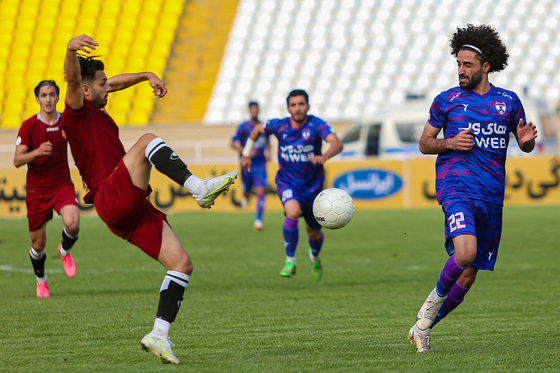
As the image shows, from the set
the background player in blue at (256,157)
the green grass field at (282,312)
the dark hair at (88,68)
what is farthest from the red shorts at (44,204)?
the background player in blue at (256,157)

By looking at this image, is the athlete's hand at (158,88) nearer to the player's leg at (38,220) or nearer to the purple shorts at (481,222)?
the purple shorts at (481,222)

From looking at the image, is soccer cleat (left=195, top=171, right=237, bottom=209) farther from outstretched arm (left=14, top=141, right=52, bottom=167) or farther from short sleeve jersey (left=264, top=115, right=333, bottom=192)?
short sleeve jersey (left=264, top=115, right=333, bottom=192)

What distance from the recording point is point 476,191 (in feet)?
16.0

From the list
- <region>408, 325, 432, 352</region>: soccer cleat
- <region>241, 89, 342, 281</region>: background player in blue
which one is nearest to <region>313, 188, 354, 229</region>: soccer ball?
<region>408, 325, 432, 352</region>: soccer cleat

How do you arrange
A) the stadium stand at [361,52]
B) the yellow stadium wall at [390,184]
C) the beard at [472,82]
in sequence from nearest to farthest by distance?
the beard at [472,82] → the yellow stadium wall at [390,184] → the stadium stand at [361,52]

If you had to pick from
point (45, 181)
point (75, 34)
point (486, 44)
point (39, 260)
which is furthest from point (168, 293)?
point (75, 34)

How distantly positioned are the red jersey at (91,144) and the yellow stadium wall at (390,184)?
1479 cm

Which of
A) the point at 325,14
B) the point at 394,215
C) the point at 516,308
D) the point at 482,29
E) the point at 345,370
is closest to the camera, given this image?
the point at 345,370

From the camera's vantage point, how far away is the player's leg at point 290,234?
8.58 m

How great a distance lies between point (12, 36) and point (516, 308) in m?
26.3

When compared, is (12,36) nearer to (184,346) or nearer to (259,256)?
(259,256)

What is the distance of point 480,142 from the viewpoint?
16.2 ft

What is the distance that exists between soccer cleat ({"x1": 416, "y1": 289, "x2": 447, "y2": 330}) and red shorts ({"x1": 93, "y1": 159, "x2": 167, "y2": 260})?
1.65 m

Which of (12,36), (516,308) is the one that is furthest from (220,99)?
(516,308)
